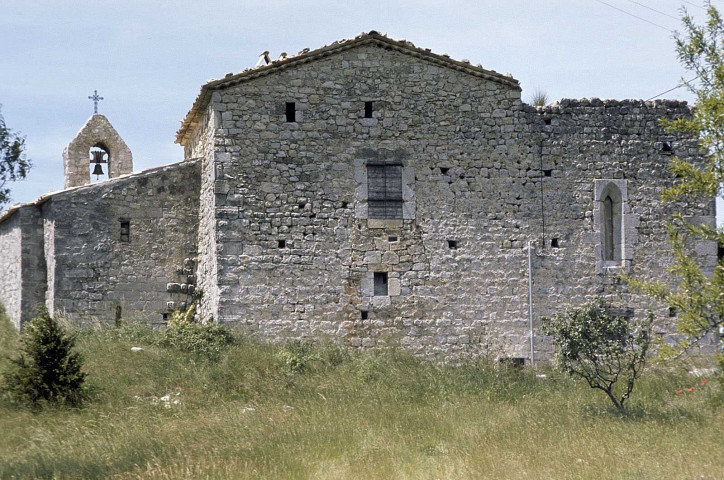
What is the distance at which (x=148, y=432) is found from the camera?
12.8 meters

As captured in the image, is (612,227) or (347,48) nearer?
(347,48)

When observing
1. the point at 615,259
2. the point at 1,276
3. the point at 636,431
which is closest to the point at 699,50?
the point at 636,431

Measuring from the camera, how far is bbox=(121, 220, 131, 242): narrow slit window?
18.8 metres

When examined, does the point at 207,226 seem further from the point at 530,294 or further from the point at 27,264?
the point at 530,294

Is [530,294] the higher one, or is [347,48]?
[347,48]

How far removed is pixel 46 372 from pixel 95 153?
9.72 meters

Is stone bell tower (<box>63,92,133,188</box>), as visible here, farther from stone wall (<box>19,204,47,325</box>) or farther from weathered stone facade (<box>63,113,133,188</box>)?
stone wall (<box>19,204,47,325</box>)

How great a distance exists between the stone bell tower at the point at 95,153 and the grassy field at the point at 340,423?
5.35 m

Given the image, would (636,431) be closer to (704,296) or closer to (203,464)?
(704,296)

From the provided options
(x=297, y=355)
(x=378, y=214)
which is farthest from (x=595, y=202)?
(x=297, y=355)

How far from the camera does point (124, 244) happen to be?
18.8m

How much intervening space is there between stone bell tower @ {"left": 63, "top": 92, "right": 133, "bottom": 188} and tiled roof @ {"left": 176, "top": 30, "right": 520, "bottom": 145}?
15.5 ft

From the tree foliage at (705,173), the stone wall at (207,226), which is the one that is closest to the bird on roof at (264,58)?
the stone wall at (207,226)

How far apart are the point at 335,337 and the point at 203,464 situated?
6874 mm
